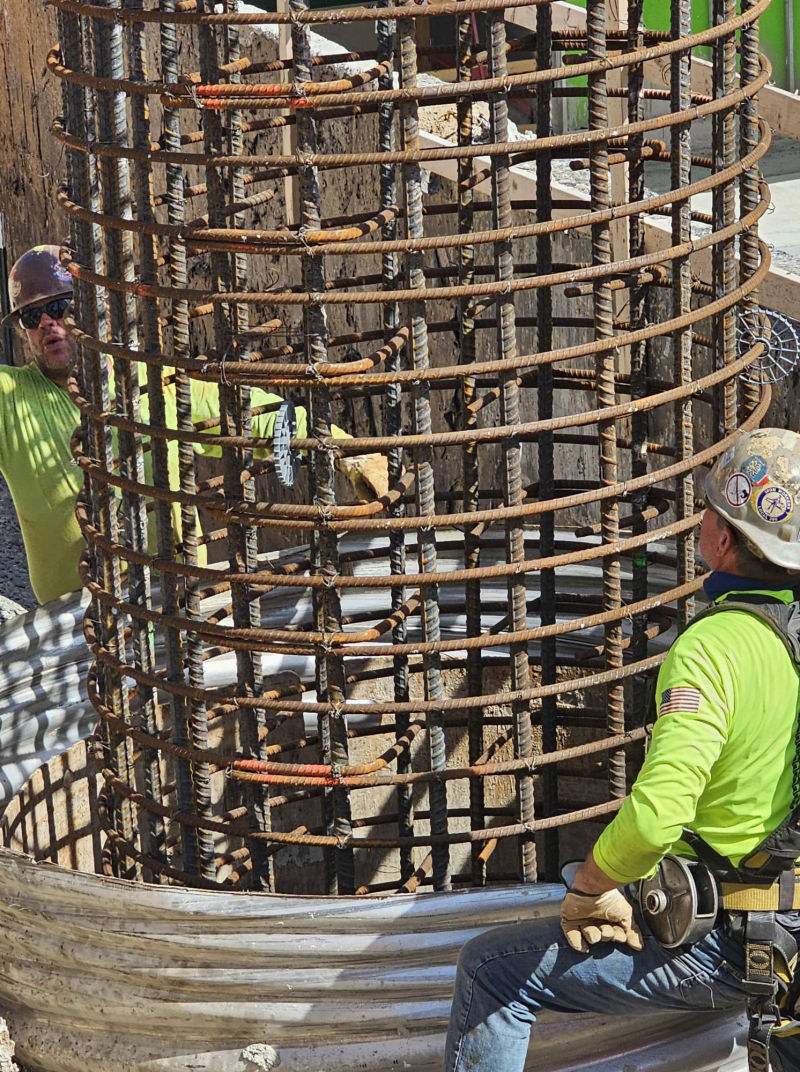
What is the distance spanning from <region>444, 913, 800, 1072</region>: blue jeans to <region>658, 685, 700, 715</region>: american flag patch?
1.80ft

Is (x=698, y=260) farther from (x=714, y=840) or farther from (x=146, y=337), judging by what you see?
(x=714, y=840)

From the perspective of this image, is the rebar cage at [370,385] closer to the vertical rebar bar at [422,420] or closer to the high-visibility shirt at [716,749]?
the vertical rebar bar at [422,420]

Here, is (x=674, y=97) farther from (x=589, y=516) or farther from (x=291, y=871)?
(x=291, y=871)

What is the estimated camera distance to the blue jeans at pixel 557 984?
3.06 m

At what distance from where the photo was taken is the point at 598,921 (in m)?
3.04

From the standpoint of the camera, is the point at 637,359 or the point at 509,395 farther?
the point at 637,359

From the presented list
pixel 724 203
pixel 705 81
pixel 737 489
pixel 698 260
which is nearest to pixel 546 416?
pixel 724 203

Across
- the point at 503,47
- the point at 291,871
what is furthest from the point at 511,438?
the point at 291,871

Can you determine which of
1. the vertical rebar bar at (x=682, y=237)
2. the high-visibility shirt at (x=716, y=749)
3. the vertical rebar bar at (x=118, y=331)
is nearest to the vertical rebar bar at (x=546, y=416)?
the vertical rebar bar at (x=682, y=237)

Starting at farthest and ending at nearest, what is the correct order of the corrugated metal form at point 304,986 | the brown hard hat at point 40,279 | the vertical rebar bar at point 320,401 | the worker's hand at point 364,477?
the brown hard hat at point 40,279, the worker's hand at point 364,477, the corrugated metal form at point 304,986, the vertical rebar bar at point 320,401

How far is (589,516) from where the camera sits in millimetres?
6359

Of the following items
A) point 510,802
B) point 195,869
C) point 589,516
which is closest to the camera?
point 195,869

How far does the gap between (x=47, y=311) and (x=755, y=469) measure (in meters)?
3.22

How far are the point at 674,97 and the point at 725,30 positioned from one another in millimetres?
215
